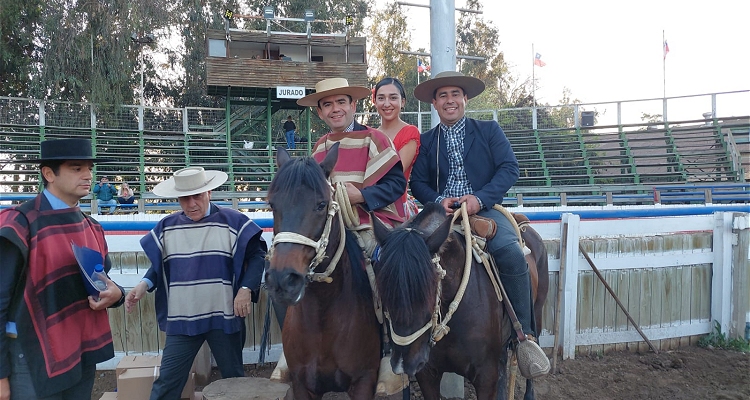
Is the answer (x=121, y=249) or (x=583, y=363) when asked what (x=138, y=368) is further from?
(x=583, y=363)

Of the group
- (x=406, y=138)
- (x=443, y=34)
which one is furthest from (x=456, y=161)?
(x=443, y=34)

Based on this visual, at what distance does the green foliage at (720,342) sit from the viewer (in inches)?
197

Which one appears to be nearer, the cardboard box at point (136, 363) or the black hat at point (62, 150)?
the black hat at point (62, 150)

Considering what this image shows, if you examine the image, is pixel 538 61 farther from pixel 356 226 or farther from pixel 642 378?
pixel 356 226

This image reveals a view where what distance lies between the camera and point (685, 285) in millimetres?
5105

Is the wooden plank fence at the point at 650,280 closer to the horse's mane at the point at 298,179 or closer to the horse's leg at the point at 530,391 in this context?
the horse's leg at the point at 530,391

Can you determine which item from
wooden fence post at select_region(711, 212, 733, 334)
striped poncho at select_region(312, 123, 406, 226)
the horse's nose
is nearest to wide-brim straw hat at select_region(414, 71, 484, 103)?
striped poncho at select_region(312, 123, 406, 226)

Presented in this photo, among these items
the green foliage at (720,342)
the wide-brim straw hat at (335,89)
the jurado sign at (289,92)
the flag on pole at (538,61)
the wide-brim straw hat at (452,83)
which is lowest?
the green foliage at (720,342)

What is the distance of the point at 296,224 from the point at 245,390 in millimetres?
1058

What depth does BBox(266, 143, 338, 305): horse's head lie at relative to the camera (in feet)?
7.05

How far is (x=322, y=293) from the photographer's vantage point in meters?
2.70

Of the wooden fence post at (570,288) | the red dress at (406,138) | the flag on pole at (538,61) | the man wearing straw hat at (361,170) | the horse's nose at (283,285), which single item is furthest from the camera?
the flag on pole at (538,61)

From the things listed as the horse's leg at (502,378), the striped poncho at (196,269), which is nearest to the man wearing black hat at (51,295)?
the striped poncho at (196,269)

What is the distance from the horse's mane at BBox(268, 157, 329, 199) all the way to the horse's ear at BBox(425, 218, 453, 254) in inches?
25.2
